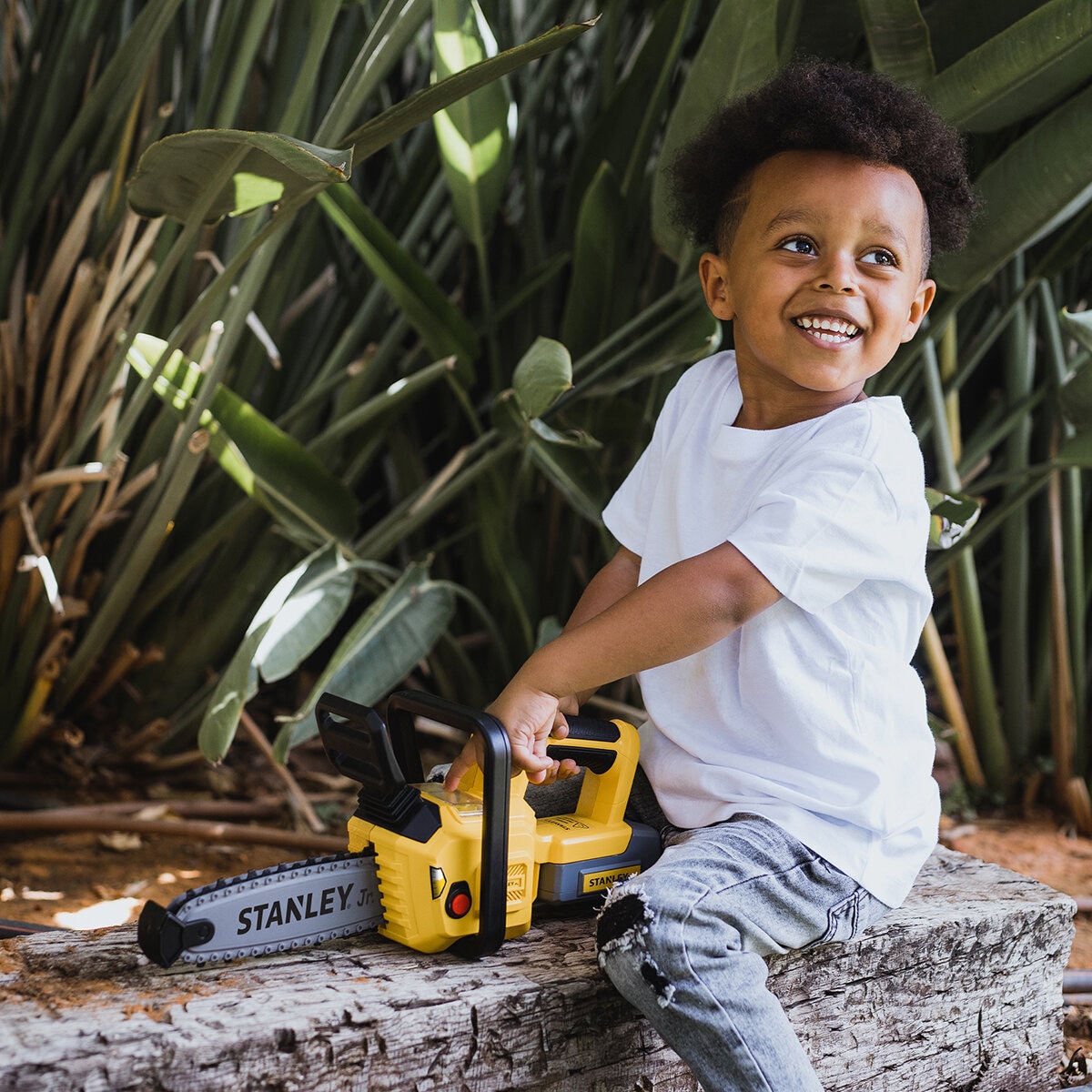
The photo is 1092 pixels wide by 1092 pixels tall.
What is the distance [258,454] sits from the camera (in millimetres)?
1617

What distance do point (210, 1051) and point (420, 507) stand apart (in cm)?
103

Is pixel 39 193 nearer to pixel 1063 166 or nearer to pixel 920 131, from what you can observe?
pixel 920 131

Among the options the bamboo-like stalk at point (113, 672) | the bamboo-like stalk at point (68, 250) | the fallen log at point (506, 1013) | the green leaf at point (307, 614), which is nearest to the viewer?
the fallen log at point (506, 1013)

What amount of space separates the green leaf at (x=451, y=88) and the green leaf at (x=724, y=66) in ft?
1.31

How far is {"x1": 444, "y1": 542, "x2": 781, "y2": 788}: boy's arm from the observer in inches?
40.4

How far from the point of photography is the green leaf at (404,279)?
156 centimetres

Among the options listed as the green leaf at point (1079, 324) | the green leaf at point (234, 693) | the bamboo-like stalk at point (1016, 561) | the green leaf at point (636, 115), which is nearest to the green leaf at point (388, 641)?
the green leaf at point (234, 693)

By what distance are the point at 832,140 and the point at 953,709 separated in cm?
142

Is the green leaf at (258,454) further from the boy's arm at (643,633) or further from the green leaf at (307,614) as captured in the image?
the boy's arm at (643,633)

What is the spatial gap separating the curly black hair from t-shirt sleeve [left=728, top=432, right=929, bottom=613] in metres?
0.27

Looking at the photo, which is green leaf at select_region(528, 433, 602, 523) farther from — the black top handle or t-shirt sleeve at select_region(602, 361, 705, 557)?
the black top handle

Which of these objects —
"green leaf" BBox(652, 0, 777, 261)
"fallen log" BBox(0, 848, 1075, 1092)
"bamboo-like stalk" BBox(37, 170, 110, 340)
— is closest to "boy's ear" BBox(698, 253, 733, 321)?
"green leaf" BBox(652, 0, 777, 261)

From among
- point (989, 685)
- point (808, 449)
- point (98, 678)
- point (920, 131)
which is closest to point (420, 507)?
point (98, 678)

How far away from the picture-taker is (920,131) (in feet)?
3.74
